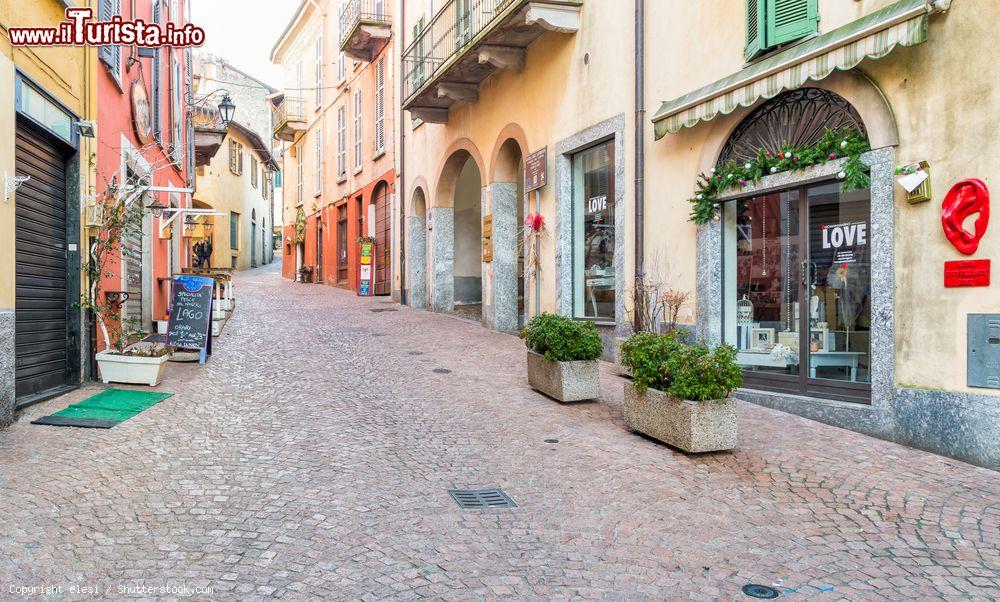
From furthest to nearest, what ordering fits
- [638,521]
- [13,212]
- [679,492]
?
[13,212] < [679,492] < [638,521]

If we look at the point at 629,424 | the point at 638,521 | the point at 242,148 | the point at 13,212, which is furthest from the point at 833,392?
the point at 242,148

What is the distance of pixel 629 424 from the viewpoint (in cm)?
688

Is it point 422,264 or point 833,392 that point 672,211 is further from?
point 422,264

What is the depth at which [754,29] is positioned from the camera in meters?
7.72

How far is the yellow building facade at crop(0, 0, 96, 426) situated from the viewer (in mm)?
6457

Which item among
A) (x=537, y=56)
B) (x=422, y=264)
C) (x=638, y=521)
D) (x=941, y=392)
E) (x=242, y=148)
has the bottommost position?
(x=638, y=521)

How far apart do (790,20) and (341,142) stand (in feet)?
71.9

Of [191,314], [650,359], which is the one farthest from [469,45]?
[650,359]

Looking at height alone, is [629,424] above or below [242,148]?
below

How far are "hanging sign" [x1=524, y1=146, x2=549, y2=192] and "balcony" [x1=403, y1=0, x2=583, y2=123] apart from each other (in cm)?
177

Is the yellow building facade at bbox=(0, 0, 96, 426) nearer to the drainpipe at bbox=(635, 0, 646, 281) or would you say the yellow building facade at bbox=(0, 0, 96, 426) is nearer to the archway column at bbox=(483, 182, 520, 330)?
the drainpipe at bbox=(635, 0, 646, 281)

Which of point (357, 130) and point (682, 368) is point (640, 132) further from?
point (357, 130)

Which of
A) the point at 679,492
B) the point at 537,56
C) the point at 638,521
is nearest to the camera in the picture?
the point at 638,521

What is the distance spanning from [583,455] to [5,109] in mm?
5657
